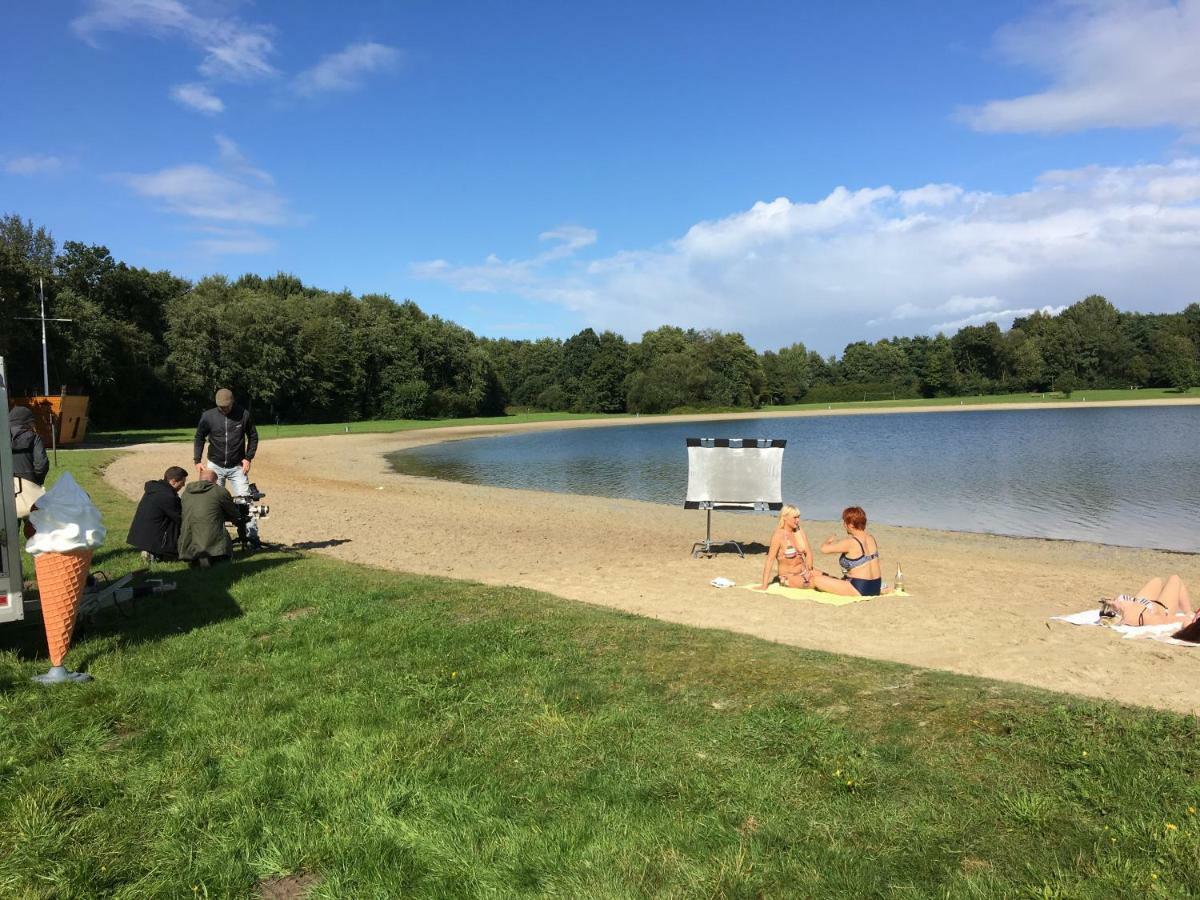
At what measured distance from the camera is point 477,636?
552 cm

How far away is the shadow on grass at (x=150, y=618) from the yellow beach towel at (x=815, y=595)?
Result: 561cm

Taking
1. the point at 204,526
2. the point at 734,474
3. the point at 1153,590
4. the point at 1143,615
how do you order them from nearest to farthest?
the point at 1143,615, the point at 1153,590, the point at 204,526, the point at 734,474

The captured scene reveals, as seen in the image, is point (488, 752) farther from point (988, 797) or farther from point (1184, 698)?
point (1184, 698)

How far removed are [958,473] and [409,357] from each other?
56639 millimetres

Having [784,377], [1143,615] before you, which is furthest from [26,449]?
[784,377]

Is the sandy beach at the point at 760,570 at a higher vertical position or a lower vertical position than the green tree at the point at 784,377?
lower

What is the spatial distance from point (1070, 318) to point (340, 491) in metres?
108

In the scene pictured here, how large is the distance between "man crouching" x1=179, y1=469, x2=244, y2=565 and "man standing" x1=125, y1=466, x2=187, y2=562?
0.41 feet

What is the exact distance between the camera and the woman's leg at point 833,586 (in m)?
8.47

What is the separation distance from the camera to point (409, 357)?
7256 cm

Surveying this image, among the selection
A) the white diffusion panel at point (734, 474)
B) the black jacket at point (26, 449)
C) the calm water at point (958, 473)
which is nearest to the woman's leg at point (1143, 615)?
the white diffusion panel at point (734, 474)

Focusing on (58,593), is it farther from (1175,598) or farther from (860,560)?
(1175,598)

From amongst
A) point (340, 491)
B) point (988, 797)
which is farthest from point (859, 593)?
point (340, 491)

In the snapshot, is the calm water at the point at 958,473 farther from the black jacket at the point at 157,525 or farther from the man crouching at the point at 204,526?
the black jacket at the point at 157,525
